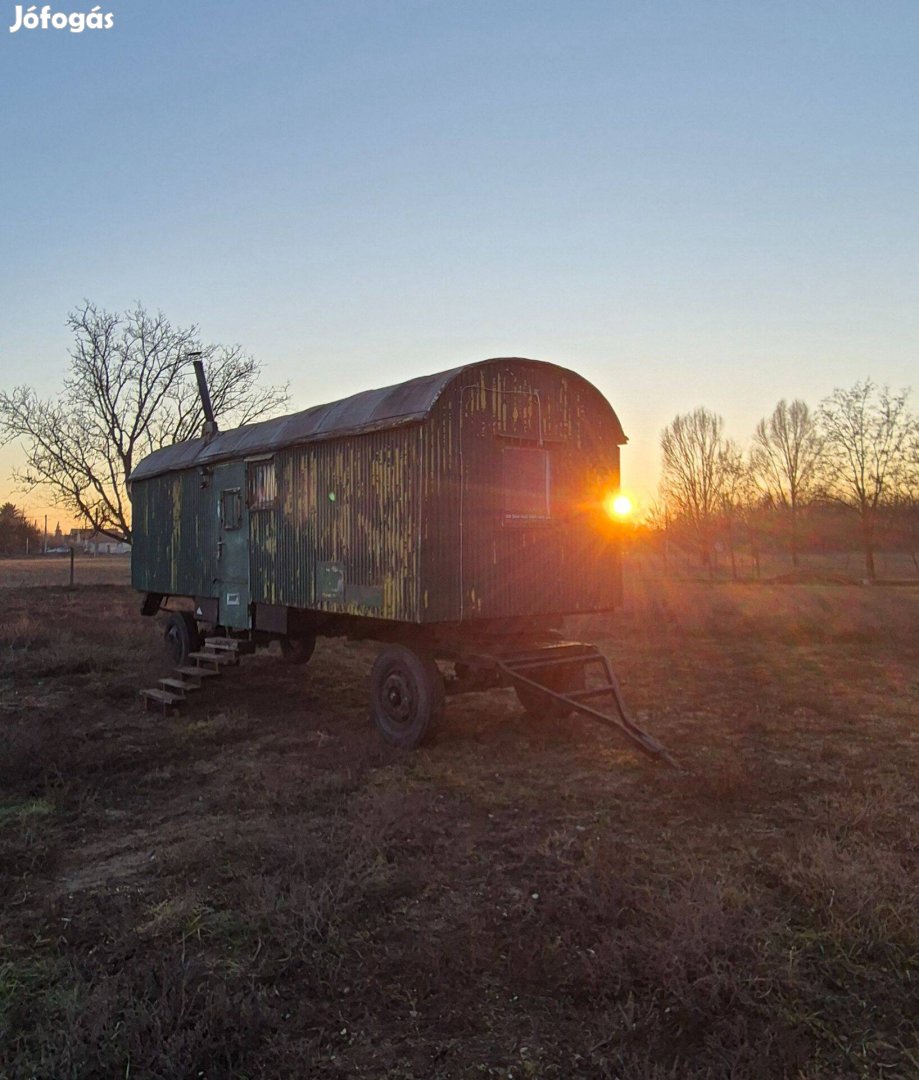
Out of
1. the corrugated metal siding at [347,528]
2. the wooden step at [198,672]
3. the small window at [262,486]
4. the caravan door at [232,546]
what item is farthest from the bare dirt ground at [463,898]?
the small window at [262,486]

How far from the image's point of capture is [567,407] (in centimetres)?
912

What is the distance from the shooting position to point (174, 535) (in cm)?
1346

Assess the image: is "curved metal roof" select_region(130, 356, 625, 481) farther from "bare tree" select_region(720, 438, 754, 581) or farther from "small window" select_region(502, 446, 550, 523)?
"bare tree" select_region(720, 438, 754, 581)

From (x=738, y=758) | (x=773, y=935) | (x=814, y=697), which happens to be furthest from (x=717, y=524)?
(x=773, y=935)

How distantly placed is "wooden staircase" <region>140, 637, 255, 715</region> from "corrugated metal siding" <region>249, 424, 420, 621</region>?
0.81m

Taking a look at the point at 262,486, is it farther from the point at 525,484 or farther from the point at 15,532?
the point at 15,532

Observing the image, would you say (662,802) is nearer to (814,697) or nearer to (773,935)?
(773,935)

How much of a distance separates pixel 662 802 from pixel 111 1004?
4.40m

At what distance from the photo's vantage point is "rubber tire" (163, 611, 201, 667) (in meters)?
13.6

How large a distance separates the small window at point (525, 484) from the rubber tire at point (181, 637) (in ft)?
25.2

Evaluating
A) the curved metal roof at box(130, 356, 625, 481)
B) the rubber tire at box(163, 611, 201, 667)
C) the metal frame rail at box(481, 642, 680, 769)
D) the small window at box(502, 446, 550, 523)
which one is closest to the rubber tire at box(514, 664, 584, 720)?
the metal frame rail at box(481, 642, 680, 769)

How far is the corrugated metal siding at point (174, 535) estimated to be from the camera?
12.3m

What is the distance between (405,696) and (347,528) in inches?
84.1

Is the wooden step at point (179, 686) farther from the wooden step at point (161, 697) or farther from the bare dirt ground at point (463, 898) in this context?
the bare dirt ground at point (463, 898)
